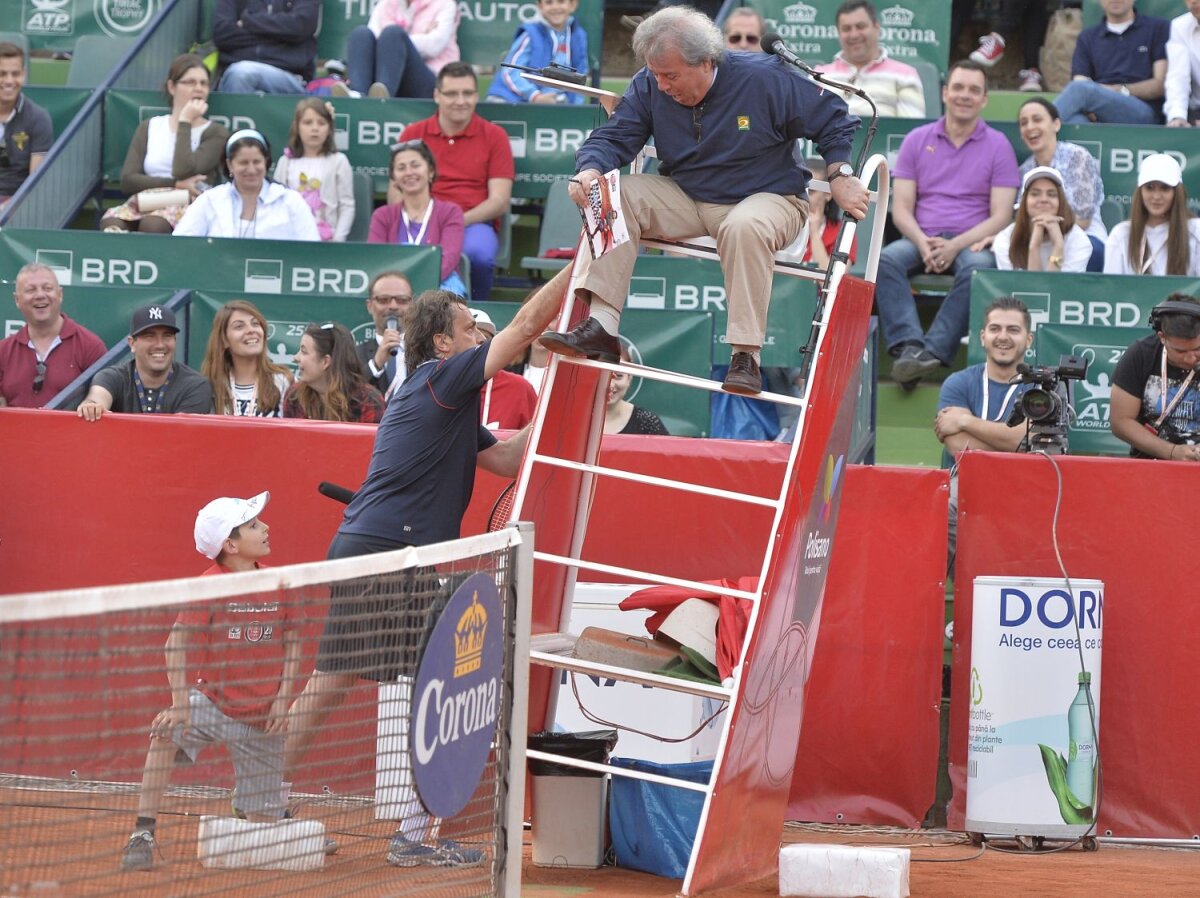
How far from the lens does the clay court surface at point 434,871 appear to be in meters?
4.89

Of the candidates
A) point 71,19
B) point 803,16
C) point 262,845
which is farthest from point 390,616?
point 71,19

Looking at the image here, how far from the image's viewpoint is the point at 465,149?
41.6 ft

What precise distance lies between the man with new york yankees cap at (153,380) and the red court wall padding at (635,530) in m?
0.61

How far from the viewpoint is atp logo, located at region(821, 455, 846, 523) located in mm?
6984

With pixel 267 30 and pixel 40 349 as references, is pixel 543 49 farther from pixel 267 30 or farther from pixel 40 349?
pixel 40 349

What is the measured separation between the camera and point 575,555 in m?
7.40

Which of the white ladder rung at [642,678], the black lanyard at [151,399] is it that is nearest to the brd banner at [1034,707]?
the white ladder rung at [642,678]

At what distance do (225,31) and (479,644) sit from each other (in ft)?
35.1

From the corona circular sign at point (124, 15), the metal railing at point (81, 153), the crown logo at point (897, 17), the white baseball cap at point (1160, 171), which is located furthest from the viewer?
the corona circular sign at point (124, 15)

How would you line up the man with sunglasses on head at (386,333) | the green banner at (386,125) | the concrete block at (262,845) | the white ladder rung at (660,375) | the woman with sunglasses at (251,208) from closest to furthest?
the concrete block at (262,845), the white ladder rung at (660,375), the man with sunglasses on head at (386,333), the woman with sunglasses at (251,208), the green banner at (386,125)

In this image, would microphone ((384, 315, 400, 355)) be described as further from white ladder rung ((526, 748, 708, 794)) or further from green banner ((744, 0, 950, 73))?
green banner ((744, 0, 950, 73))

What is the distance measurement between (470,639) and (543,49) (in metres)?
10.0

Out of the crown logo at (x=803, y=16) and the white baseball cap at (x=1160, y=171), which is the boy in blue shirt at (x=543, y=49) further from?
the white baseball cap at (x=1160, y=171)

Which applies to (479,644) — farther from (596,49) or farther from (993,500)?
(596,49)
